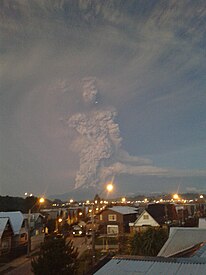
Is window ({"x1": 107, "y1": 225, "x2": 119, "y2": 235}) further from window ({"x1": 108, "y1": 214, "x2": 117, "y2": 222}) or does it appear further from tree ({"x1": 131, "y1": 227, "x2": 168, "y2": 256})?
tree ({"x1": 131, "y1": 227, "x2": 168, "y2": 256})

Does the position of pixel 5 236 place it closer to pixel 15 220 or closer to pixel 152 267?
pixel 15 220

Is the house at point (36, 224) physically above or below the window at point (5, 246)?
above

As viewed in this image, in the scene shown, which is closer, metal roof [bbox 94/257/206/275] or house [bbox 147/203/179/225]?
metal roof [bbox 94/257/206/275]

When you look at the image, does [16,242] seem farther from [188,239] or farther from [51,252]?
[188,239]

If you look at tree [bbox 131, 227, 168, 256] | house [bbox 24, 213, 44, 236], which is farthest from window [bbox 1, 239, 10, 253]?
tree [bbox 131, 227, 168, 256]

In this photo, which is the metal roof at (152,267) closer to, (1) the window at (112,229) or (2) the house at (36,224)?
(2) the house at (36,224)

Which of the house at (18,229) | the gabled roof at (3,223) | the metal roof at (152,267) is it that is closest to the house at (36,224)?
the house at (18,229)
